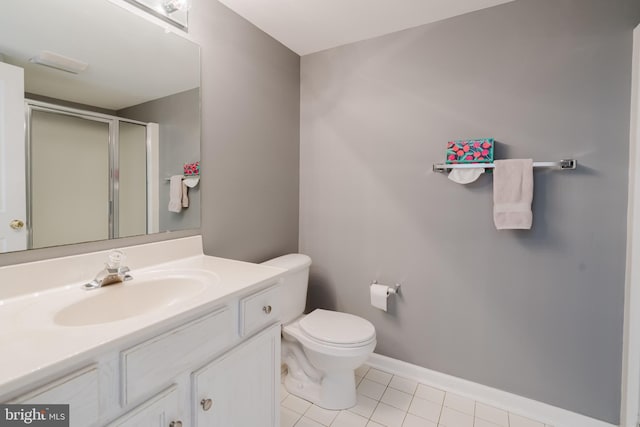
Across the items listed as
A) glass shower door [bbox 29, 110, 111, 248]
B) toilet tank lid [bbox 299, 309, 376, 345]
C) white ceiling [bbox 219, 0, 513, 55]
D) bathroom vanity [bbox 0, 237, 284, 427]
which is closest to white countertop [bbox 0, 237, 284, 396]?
bathroom vanity [bbox 0, 237, 284, 427]

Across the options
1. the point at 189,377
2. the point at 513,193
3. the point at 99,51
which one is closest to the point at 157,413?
the point at 189,377

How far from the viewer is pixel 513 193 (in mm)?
1606

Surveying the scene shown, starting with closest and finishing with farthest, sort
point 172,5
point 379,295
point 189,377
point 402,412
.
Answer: point 189,377 < point 172,5 < point 402,412 < point 379,295

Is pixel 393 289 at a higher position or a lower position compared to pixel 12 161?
lower

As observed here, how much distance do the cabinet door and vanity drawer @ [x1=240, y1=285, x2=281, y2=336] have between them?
Result: 0.04m

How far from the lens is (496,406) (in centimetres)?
→ 176

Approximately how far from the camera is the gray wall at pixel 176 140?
1.42 meters

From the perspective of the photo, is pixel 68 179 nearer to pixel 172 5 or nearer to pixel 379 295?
pixel 172 5

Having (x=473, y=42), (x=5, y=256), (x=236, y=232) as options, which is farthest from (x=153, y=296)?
(x=473, y=42)

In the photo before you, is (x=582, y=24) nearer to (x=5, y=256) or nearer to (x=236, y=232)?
(x=236, y=232)

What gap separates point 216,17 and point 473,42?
1.45m

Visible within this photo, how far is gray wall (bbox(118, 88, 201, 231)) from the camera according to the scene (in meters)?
1.42

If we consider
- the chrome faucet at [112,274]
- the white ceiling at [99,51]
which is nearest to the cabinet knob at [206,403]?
the chrome faucet at [112,274]

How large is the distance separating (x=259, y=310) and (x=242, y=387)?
0.27 metres
